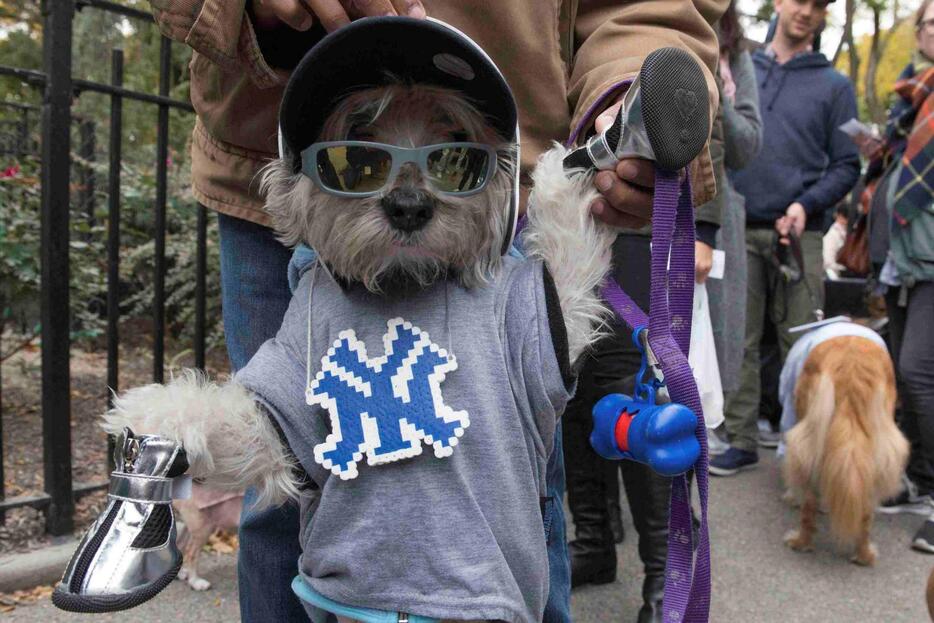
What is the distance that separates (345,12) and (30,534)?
9.12 ft

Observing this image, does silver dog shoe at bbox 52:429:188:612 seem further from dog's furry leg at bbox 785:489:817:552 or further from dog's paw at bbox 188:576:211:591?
dog's furry leg at bbox 785:489:817:552

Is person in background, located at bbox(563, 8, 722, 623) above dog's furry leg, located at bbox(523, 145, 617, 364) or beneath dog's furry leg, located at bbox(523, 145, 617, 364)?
beneath

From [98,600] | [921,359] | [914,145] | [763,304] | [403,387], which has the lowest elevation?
[98,600]

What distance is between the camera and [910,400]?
402 centimetres

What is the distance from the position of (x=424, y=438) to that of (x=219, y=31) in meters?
0.74

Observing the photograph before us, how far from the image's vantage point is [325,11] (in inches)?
50.6

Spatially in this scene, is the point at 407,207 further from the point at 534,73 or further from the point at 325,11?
the point at 534,73

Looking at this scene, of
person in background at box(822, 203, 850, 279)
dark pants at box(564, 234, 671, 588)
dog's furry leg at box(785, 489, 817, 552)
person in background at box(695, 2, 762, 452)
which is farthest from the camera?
person in background at box(822, 203, 850, 279)

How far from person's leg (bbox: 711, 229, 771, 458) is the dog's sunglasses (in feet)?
12.8

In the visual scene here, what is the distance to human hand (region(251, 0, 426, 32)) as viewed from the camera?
1.28 meters

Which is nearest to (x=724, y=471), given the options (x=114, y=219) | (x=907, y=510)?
(x=907, y=510)

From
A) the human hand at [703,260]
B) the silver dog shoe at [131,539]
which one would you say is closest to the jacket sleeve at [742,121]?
the human hand at [703,260]

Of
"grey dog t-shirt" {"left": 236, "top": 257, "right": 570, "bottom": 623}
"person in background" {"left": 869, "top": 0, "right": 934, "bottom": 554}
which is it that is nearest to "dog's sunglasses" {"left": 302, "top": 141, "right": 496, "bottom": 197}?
"grey dog t-shirt" {"left": 236, "top": 257, "right": 570, "bottom": 623}

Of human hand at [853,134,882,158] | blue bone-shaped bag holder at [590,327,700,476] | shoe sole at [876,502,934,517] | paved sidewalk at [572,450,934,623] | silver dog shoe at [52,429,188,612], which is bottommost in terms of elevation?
paved sidewalk at [572,450,934,623]
